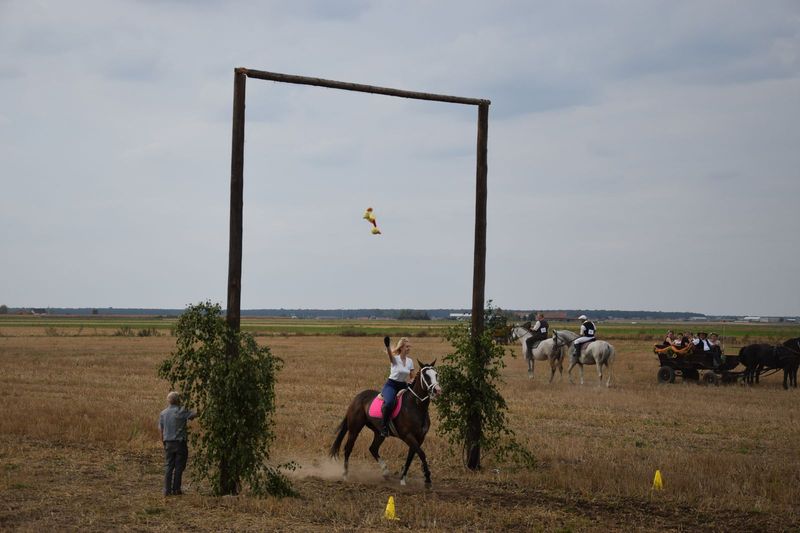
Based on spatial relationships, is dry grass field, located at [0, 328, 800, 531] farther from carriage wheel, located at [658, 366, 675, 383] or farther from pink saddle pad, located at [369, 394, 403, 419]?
carriage wheel, located at [658, 366, 675, 383]

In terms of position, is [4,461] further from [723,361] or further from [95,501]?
[723,361]

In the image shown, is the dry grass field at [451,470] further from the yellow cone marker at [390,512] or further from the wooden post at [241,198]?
the wooden post at [241,198]

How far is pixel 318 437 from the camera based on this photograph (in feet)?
56.8

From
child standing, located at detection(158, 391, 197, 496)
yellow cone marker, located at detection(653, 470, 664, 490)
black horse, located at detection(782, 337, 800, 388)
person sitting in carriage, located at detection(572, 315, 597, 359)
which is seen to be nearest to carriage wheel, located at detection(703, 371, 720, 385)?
black horse, located at detection(782, 337, 800, 388)

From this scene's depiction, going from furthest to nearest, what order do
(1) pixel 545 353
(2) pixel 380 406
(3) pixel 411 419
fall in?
(1) pixel 545 353, (2) pixel 380 406, (3) pixel 411 419

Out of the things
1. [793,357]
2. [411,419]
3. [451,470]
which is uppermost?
[793,357]

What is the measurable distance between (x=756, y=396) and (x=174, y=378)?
20.2 meters

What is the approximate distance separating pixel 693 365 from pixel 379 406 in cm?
2002

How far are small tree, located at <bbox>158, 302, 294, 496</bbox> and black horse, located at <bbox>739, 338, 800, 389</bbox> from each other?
22544mm

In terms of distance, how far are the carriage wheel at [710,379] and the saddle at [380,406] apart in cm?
2010

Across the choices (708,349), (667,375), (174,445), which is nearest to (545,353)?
(667,375)

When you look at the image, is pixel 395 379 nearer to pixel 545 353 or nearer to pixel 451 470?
pixel 451 470

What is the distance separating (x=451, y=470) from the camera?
14.7 meters

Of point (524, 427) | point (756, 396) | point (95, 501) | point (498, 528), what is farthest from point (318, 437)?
point (756, 396)
